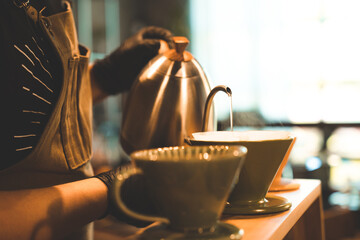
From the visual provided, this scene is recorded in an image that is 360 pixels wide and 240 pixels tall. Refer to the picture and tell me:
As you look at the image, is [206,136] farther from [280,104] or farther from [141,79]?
[280,104]

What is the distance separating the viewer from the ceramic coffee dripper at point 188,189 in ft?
1.14

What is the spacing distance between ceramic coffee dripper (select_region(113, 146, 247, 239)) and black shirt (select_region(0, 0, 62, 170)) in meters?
0.36

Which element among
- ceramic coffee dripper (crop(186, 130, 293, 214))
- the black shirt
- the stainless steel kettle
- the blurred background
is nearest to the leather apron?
the black shirt

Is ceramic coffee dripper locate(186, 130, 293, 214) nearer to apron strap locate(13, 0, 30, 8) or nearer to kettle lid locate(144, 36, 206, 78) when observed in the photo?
kettle lid locate(144, 36, 206, 78)

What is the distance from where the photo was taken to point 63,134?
75 centimetres

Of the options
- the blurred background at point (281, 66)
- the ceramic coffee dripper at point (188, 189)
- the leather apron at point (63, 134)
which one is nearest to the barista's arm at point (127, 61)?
the leather apron at point (63, 134)

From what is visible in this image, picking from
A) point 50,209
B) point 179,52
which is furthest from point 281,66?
point 50,209

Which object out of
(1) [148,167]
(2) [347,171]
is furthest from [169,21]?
(1) [148,167]

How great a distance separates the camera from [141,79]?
0.73 m

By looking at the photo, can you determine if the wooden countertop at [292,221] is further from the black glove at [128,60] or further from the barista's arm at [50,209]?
the black glove at [128,60]

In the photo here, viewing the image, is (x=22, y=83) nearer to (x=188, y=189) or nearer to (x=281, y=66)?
(x=188, y=189)

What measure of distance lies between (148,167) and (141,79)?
0.40 metres

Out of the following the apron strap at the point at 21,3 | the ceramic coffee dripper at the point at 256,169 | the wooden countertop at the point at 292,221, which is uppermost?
the apron strap at the point at 21,3

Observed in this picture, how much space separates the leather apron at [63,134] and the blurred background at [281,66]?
2.12 metres
